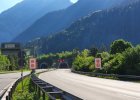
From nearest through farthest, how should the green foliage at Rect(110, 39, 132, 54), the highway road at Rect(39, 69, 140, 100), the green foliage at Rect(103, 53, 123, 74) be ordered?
the highway road at Rect(39, 69, 140, 100) → the green foliage at Rect(103, 53, 123, 74) → the green foliage at Rect(110, 39, 132, 54)

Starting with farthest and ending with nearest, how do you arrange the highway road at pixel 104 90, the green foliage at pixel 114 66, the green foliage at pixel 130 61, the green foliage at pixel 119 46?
the green foliage at pixel 119 46 → the green foliage at pixel 114 66 → the green foliage at pixel 130 61 → the highway road at pixel 104 90

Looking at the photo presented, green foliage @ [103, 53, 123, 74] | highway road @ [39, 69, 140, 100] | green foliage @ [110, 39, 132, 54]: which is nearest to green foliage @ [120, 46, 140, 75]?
green foliage @ [103, 53, 123, 74]

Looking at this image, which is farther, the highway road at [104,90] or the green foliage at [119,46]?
the green foliage at [119,46]

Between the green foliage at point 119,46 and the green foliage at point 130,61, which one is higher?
the green foliage at point 119,46

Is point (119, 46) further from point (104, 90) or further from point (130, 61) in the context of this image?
point (104, 90)

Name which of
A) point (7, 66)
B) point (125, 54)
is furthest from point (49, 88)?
point (7, 66)

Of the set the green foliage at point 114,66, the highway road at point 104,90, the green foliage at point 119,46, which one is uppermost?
the green foliage at point 119,46

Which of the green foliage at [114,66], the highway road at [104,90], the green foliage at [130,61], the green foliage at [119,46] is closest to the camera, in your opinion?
the highway road at [104,90]

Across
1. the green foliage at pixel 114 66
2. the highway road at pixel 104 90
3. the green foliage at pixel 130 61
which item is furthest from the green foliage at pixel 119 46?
the highway road at pixel 104 90

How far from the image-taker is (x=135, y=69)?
5225 centimetres

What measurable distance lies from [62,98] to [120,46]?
98.1 metres

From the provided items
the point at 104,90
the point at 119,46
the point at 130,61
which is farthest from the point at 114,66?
the point at 119,46

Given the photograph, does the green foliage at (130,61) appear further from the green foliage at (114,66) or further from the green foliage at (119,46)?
the green foliage at (119,46)

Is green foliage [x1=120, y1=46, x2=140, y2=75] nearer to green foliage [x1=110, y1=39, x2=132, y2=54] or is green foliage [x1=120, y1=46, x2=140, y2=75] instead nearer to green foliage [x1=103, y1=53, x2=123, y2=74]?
green foliage [x1=103, y1=53, x2=123, y2=74]
